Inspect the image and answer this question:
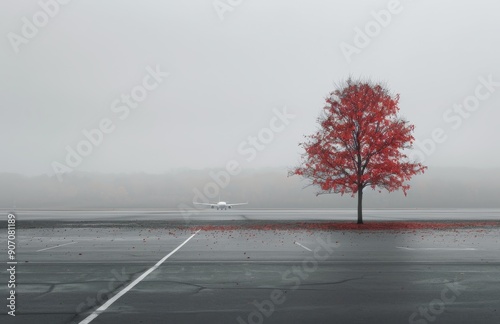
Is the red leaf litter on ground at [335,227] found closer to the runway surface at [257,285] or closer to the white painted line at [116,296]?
the runway surface at [257,285]

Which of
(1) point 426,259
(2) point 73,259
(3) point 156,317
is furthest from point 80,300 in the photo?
(1) point 426,259

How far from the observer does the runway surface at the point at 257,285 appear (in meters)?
9.20

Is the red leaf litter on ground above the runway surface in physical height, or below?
above

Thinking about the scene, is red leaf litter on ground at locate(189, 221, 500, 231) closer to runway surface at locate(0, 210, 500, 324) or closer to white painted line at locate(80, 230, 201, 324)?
runway surface at locate(0, 210, 500, 324)

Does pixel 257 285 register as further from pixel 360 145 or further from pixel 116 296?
pixel 360 145

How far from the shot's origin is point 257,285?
12.3m

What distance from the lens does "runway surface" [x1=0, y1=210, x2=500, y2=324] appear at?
9.20 metres

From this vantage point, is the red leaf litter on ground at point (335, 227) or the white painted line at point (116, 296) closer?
the white painted line at point (116, 296)

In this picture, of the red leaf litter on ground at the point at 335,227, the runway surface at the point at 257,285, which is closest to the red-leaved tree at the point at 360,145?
the red leaf litter on ground at the point at 335,227

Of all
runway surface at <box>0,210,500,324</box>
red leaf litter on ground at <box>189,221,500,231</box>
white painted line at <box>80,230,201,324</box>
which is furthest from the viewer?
red leaf litter on ground at <box>189,221,500,231</box>

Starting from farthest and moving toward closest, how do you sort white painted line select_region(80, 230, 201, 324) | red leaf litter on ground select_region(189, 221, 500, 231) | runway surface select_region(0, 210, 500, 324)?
red leaf litter on ground select_region(189, 221, 500, 231) → runway surface select_region(0, 210, 500, 324) → white painted line select_region(80, 230, 201, 324)

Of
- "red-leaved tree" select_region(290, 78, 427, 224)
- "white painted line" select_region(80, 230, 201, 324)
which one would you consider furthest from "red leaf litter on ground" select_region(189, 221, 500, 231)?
"white painted line" select_region(80, 230, 201, 324)

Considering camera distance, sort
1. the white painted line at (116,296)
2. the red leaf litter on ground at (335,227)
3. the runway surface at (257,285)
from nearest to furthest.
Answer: the white painted line at (116,296), the runway surface at (257,285), the red leaf litter on ground at (335,227)

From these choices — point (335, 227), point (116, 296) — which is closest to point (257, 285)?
point (116, 296)
